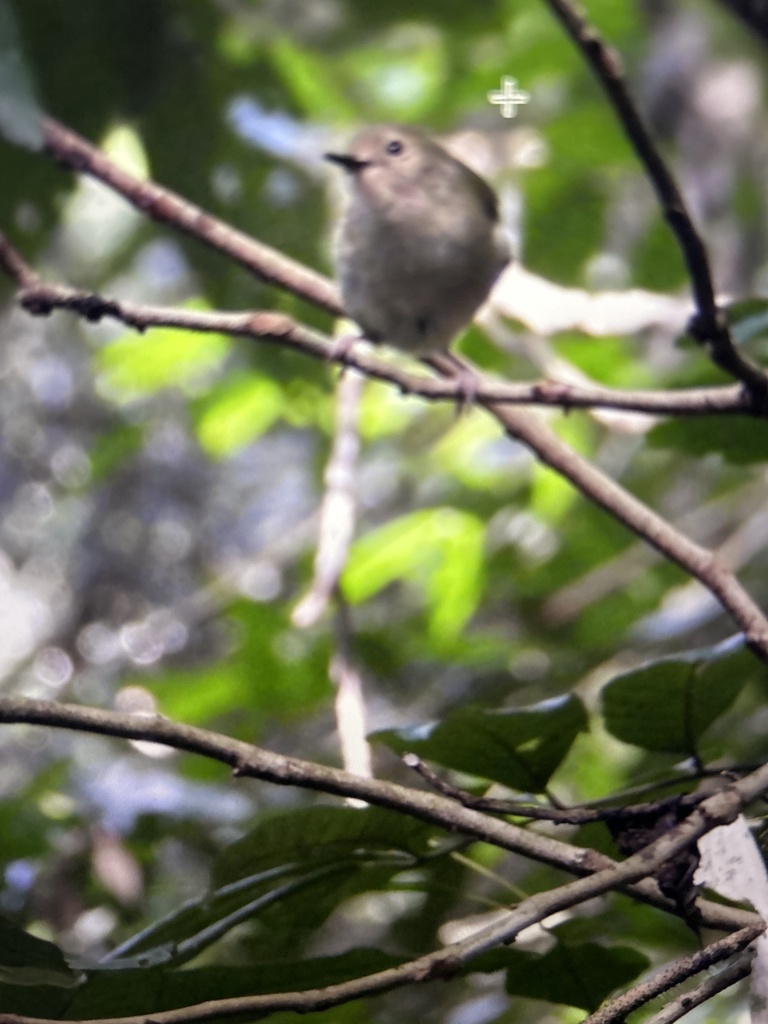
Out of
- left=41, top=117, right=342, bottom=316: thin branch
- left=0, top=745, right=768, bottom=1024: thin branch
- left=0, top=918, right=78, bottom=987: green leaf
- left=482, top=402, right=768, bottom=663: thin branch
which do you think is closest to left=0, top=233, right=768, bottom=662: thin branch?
left=482, top=402, right=768, bottom=663: thin branch

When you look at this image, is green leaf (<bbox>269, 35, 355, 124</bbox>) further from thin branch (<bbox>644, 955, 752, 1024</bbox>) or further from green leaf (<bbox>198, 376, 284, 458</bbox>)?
thin branch (<bbox>644, 955, 752, 1024</bbox>)

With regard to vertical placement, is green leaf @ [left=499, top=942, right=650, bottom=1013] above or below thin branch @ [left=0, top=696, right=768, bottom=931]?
below

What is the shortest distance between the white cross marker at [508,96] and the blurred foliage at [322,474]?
0.05 feet

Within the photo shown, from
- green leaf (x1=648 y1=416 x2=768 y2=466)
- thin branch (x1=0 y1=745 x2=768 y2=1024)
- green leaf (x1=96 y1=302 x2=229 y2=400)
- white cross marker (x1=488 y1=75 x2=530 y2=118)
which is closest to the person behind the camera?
thin branch (x1=0 y1=745 x2=768 y2=1024)

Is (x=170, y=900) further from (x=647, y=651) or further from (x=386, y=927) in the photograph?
(x=647, y=651)

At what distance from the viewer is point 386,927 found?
469 millimetres

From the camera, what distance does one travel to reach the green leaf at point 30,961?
32 centimetres

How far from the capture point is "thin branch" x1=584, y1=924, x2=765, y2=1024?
0.98 ft

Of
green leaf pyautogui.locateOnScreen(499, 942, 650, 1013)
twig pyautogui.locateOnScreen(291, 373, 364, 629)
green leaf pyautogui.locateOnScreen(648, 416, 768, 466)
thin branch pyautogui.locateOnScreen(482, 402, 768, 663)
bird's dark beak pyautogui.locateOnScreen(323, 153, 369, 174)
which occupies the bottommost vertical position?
twig pyautogui.locateOnScreen(291, 373, 364, 629)

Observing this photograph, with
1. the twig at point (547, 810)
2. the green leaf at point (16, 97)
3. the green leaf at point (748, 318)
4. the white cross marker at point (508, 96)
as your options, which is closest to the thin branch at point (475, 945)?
the twig at point (547, 810)

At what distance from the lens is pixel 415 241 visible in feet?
2.90

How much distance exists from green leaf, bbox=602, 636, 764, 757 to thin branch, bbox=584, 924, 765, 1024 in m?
0.09

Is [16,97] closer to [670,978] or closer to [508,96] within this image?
[508,96]

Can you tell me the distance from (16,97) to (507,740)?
457 mm
